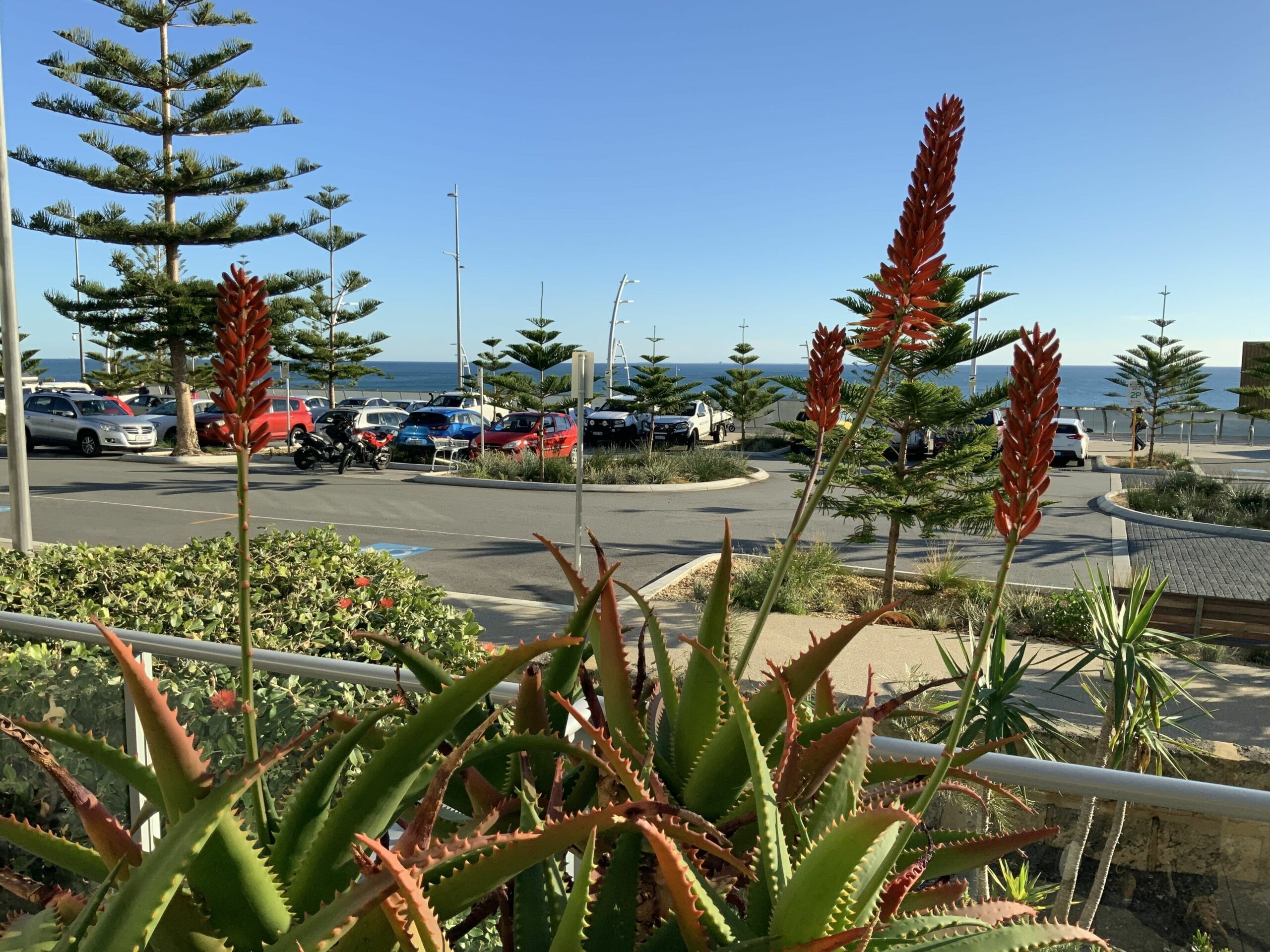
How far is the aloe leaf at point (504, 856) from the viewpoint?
982 millimetres

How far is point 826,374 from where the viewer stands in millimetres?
1322

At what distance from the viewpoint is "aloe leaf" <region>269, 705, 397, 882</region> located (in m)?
1.14

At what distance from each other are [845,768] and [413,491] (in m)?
19.9

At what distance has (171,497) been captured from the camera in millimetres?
18750

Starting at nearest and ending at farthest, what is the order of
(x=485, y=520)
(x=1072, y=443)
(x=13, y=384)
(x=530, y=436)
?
(x=13, y=384), (x=485, y=520), (x=530, y=436), (x=1072, y=443)

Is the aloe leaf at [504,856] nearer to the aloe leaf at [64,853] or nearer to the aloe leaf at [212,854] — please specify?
the aloe leaf at [212,854]

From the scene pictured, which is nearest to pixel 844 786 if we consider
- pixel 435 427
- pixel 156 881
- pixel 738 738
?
pixel 738 738

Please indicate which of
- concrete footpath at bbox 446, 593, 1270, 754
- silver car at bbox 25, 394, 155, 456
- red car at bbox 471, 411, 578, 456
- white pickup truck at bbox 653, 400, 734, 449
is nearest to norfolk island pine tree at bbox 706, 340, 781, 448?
white pickup truck at bbox 653, 400, 734, 449

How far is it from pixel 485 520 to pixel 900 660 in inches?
384

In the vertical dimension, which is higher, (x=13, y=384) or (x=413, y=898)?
(x=13, y=384)

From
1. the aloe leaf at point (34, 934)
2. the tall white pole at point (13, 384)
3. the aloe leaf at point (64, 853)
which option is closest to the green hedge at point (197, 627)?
the aloe leaf at point (64, 853)

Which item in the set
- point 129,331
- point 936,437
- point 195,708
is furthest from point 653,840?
point 129,331

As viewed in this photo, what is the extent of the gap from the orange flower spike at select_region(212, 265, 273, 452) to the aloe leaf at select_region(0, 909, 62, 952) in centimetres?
58

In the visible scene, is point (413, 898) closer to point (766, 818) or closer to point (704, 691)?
point (766, 818)
